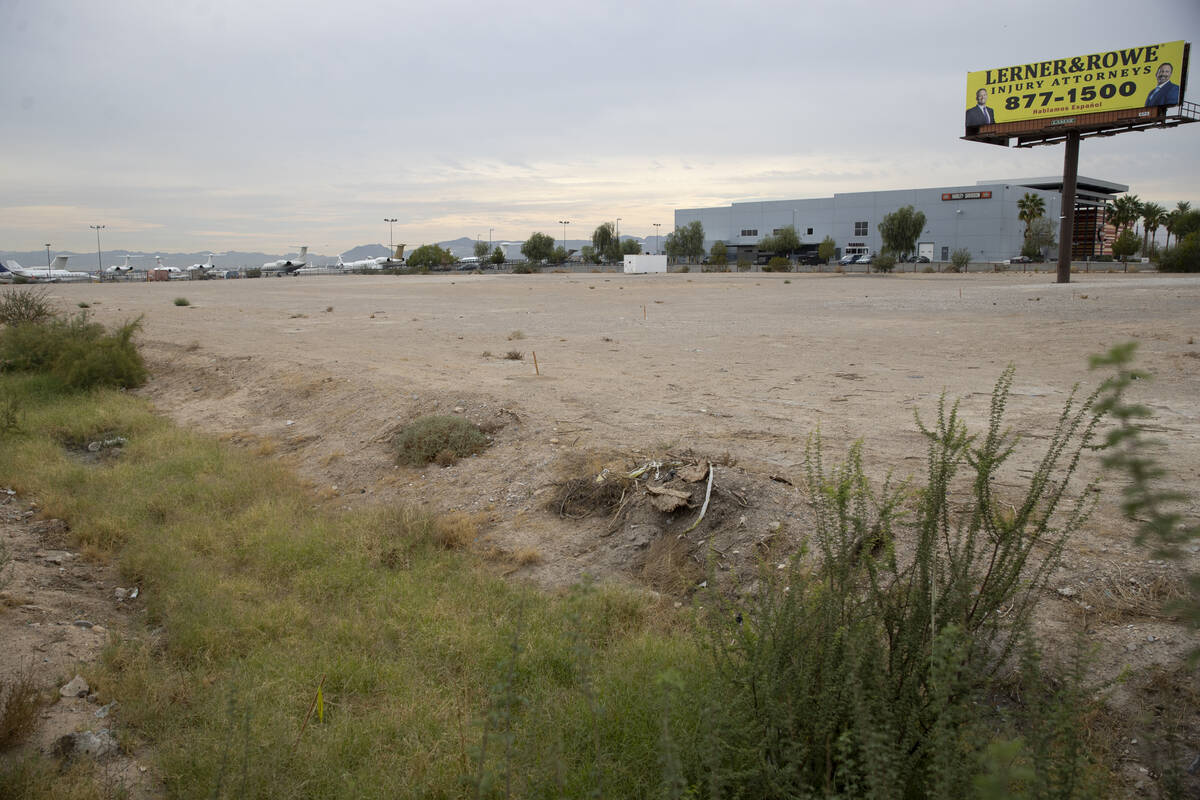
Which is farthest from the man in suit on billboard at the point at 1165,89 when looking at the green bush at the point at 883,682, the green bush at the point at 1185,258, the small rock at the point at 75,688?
the small rock at the point at 75,688

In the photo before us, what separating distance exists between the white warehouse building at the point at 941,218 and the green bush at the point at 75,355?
105902 mm

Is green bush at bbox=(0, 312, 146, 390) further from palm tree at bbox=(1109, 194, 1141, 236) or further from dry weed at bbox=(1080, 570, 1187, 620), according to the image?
palm tree at bbox=(1109, 194, 1141, 236)

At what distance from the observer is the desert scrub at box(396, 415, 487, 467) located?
9.16 metres

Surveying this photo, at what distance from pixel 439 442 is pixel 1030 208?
353ft

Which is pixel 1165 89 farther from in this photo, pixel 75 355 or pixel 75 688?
pixel 75 688

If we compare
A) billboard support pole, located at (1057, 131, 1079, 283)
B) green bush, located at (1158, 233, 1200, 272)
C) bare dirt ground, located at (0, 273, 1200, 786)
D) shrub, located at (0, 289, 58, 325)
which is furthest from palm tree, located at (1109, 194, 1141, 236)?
shrub, located at (0, 289, 58, 325)

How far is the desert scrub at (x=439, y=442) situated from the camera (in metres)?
9.16

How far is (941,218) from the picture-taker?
366 ft

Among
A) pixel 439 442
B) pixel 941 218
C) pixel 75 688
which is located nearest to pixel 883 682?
pixel 75 688

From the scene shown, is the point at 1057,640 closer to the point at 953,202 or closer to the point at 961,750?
the point at 961,750

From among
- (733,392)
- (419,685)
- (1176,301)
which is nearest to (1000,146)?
(1176,301)

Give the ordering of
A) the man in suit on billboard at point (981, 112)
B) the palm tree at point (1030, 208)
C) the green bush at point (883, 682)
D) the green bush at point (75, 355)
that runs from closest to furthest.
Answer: the green bush at point (883, 682), the green bush at point (75, 355), the man in suit on billboard at point (981, 112), the palm tree at point (1030, 208)

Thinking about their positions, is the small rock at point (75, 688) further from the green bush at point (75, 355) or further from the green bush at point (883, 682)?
the green bush at point (75, 355)

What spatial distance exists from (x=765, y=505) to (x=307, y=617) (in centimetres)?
368
